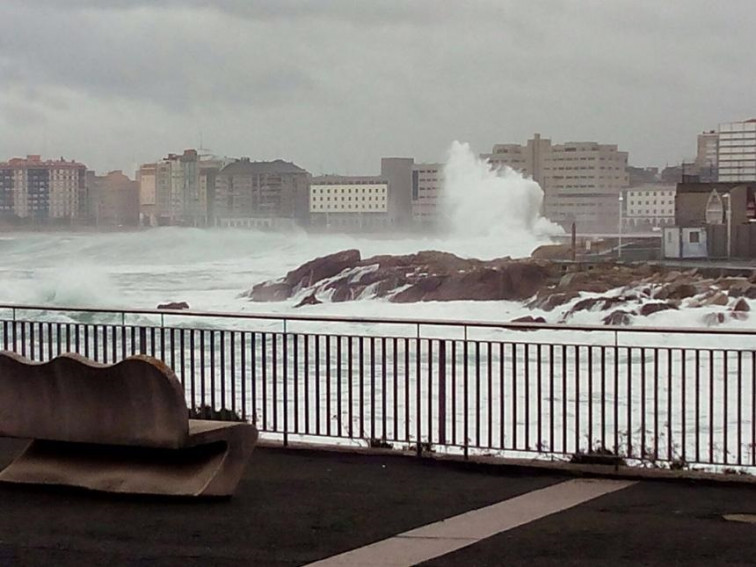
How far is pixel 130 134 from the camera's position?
25.2m

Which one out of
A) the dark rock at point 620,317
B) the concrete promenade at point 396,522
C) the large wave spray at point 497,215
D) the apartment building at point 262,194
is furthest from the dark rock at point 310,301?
the concrete promenade at point 396,522

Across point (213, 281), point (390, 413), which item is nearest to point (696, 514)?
point (390, 413)

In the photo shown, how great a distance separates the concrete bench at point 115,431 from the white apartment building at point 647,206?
51.9ft

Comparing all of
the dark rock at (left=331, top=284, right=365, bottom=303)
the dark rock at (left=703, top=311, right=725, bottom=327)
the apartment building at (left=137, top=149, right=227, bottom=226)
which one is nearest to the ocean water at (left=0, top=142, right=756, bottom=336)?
the dark rock at (left=703, top=311, right=725, bottom=327)

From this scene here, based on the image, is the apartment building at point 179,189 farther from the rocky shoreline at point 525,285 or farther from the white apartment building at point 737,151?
the white apartment building at point 737,151

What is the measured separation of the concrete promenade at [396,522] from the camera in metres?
6.10

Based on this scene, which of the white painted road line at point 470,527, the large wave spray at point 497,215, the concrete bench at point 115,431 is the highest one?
the large wave spray at point 497,215

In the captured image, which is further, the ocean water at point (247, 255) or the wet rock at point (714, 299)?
the ocean water at point (247, 255)

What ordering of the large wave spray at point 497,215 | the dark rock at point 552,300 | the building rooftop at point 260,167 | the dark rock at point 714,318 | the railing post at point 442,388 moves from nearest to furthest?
the railing post at point 442,388 → the dark rock at point 714,318 → the dark rock at point 552,300 → the large wave spray at point 497,215 → the building rooftop at point 260,167

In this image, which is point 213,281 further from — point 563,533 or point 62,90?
point 563,533

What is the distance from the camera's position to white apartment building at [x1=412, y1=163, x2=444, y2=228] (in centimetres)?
2242

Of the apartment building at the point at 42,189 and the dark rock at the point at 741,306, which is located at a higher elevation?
the apartment building at the point at 42,189

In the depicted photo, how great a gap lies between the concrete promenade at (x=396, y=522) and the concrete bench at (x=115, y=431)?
150mm

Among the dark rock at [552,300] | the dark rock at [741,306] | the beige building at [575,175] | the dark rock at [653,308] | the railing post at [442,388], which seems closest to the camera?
the railing post at [442,388]
